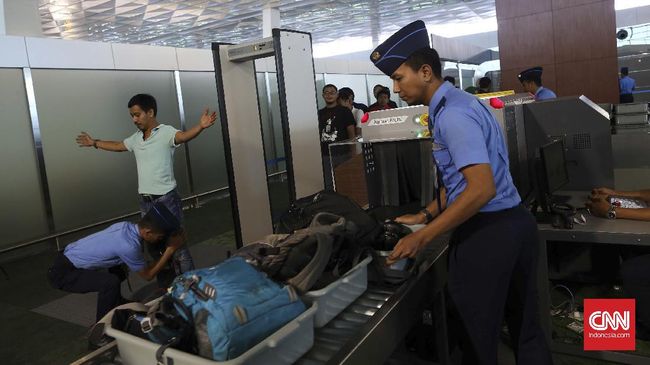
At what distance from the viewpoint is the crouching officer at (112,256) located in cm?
291

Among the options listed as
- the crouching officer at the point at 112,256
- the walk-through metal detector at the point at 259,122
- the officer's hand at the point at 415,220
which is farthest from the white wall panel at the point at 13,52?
the officer's hand at the point at 415,220

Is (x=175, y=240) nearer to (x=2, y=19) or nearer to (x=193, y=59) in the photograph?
(x=2, y=19)

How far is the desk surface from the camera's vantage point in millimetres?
2242

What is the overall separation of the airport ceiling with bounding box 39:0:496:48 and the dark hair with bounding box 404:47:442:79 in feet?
26.3

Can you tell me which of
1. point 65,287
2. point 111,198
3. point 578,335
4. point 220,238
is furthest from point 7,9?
point 578,335

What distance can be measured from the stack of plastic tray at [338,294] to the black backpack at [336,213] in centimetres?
13

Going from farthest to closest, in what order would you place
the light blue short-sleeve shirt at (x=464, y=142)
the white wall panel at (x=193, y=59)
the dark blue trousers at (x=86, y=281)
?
1. the white wall panel at (x=193, y=59)
2. the dark blue trousers at (x=86, y=281)
3. the light blue short-sleeve shirt at (x=464, y=142)

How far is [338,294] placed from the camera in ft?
4.88

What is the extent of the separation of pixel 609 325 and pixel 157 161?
2.98 m

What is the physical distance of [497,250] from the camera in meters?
1.68

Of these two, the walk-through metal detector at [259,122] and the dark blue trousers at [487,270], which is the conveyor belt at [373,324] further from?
the walk-through metal detector at [259,122]

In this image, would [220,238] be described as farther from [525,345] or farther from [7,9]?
[525,345]

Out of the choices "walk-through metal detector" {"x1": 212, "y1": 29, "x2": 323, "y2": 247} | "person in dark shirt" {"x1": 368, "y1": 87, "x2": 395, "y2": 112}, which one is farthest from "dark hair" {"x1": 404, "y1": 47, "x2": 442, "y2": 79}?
"person in dark shirt" {"x1": 368, "y1": 87, "x2": 395, "y2": 112}

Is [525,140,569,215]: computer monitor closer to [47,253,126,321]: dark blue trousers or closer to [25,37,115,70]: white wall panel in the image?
[47,253,126,321]: dark blue trousers
